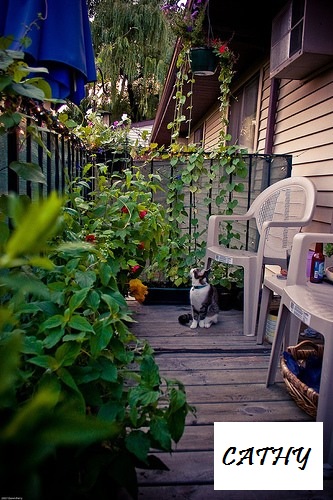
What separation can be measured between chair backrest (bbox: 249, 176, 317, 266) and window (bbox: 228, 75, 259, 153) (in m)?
1.71

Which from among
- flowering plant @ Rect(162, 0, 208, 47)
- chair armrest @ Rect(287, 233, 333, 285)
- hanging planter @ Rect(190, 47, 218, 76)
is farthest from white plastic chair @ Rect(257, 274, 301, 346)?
flowering plant @ Rect(162, 0, 208, 47)

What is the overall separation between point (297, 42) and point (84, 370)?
276 cm

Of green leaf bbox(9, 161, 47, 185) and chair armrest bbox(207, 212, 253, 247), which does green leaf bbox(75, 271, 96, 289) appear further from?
chair armrest bbox(207, 212, 253, 247)

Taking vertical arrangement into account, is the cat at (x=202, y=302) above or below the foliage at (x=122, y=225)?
below

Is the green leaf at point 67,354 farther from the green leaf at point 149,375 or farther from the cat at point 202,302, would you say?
the cat at point 202,302

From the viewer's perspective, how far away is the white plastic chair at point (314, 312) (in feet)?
4.51

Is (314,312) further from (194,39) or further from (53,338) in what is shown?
(194,39)

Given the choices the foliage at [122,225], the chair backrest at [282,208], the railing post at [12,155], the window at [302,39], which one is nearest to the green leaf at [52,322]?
the railing post at [12,155]

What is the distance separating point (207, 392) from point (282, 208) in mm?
1789

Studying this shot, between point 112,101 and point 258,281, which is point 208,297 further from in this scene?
point 112,101

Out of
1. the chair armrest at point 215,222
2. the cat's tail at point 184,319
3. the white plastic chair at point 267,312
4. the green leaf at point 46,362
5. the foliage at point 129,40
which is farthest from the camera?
the foliage at point 129,40

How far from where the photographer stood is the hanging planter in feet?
12.9

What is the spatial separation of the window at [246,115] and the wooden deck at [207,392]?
8.93 ft

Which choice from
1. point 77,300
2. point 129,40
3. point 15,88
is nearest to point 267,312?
point 77,300
